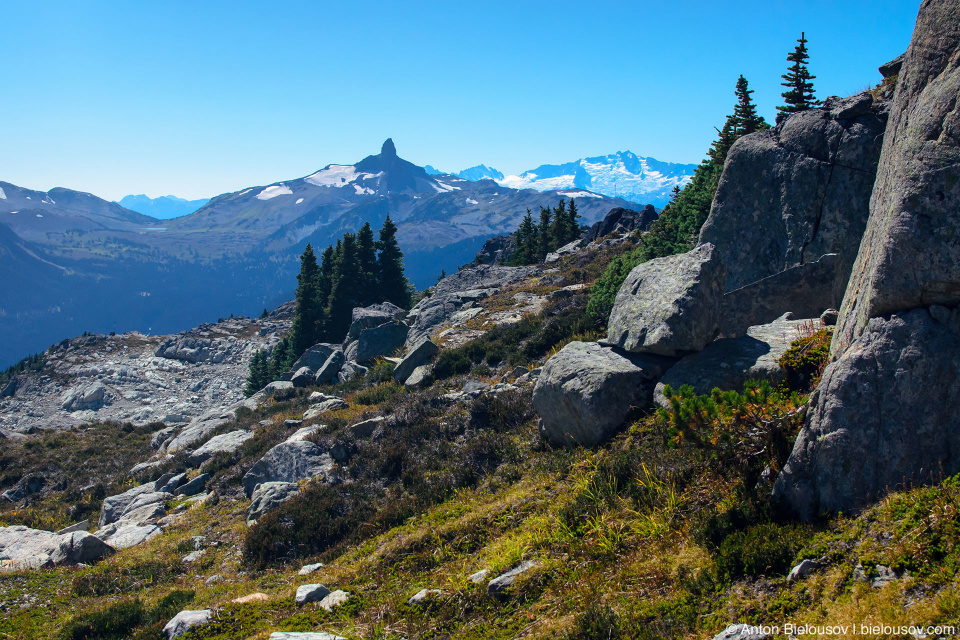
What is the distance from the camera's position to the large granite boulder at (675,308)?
32.0ft

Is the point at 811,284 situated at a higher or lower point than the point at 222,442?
higher

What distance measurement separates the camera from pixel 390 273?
46.6 metres

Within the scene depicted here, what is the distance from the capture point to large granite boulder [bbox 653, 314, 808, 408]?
8656 millimetres

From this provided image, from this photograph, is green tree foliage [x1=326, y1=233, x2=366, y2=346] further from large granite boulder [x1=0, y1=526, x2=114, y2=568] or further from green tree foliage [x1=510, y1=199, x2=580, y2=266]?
large granite boulder [x1=0, y1=526, x2=114, y2=568]

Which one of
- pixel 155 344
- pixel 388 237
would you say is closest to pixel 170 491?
pixel 388 237

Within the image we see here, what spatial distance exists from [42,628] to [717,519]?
10809 mm

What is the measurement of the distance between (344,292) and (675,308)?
3813 cm

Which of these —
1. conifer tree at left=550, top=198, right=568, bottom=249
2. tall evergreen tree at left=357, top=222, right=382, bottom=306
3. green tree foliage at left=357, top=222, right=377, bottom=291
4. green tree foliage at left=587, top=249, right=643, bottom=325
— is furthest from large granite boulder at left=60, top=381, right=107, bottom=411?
green tree foliage at left=587, top=249, right=643, bottom=325

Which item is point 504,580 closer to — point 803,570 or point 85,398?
point 803,570

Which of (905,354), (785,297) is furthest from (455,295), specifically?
(905,354)

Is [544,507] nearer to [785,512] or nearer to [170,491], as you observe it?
[785,512]

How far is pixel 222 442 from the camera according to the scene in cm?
2034

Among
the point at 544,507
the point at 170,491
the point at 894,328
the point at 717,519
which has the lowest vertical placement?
the point at 170,491

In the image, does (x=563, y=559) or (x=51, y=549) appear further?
(x=51, y=549)
